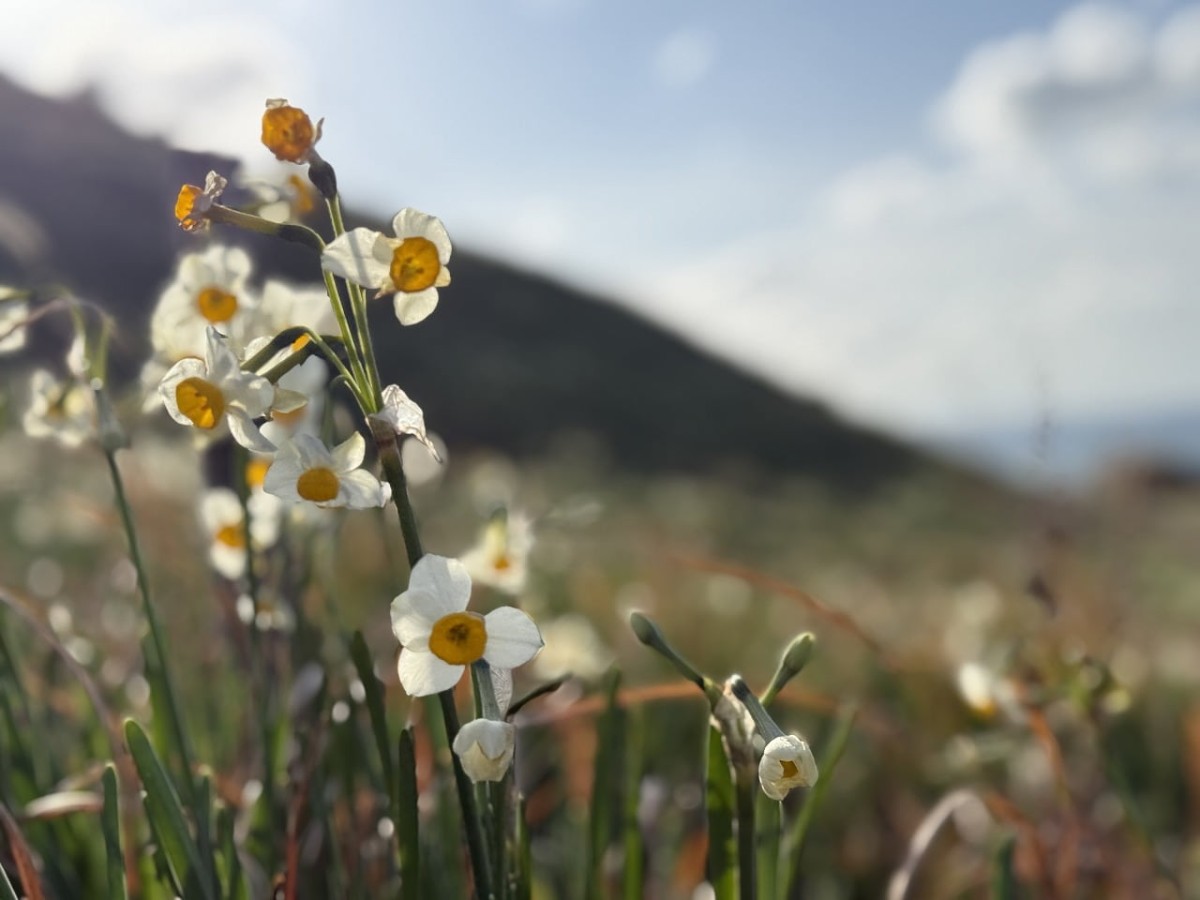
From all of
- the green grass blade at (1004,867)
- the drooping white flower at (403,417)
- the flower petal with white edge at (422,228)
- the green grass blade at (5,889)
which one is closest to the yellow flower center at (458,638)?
the drooping white flower at (403,417)

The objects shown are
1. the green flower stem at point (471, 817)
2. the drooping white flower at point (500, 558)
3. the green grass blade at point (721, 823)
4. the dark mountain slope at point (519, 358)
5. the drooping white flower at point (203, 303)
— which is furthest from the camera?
the dark mountain slope at point (519, 358)

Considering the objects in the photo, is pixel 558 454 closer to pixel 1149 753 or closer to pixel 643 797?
pixel 1149 753

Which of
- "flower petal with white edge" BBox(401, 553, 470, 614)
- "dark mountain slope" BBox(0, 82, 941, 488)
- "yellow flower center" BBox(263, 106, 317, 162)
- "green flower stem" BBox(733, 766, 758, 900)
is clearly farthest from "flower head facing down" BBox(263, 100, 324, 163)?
"dark mountain slope" BBox(0, 82, 941, 488)

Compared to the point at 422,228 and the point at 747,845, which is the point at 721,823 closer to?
the point at 747,845

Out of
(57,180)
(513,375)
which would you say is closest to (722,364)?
(513,375)

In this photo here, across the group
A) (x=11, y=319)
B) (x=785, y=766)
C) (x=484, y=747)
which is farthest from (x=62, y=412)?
(x=785, y=766)

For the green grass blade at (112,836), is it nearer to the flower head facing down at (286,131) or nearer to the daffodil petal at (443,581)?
the daffodil petal at (443,581)
